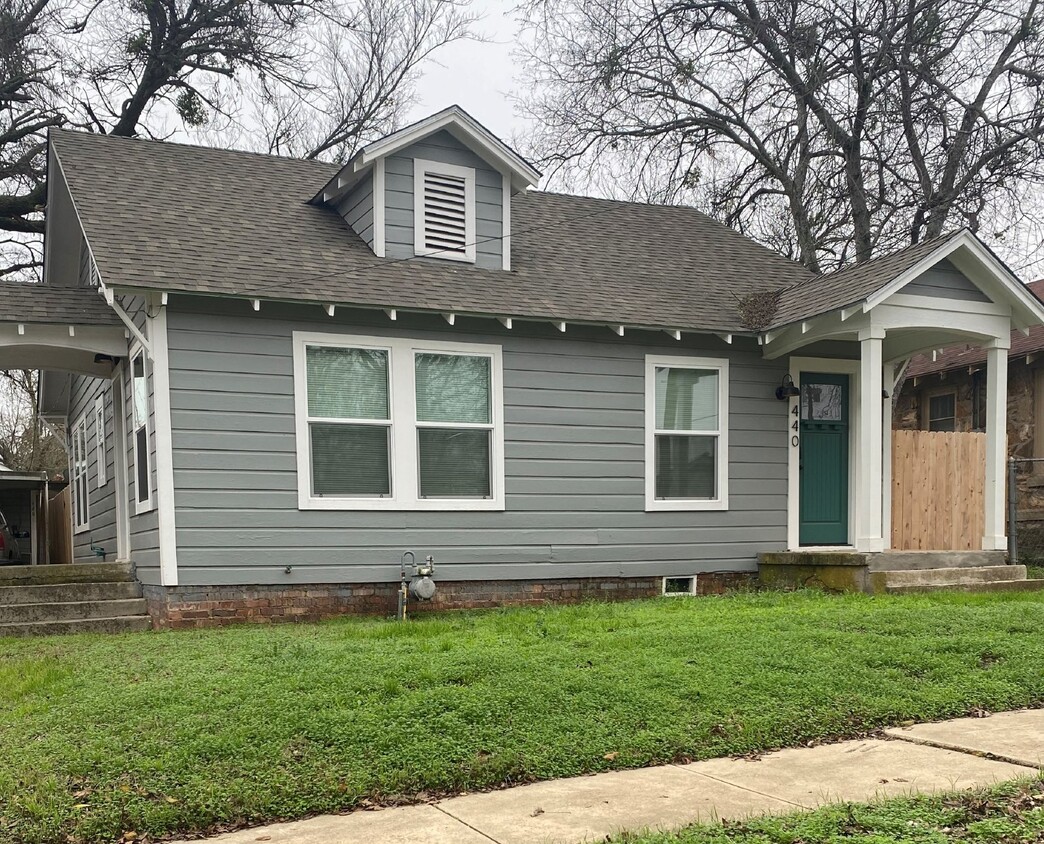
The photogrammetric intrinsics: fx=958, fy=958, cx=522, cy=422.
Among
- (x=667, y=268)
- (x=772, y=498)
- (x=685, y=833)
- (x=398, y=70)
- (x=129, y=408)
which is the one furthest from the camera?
(x=398, y=70)

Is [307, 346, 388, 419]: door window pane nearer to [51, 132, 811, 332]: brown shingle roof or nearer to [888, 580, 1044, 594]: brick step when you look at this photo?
[51, 132, 811, 332]: brown shingle roof

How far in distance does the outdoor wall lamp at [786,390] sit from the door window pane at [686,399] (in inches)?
30.6

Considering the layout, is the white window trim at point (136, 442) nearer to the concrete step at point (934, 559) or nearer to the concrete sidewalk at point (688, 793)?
the concrete sidewalk at point (688, 793)

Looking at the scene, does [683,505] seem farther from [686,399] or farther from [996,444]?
[996,444]

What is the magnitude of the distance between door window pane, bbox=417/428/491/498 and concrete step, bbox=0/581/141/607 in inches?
123

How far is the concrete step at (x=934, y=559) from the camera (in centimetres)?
979

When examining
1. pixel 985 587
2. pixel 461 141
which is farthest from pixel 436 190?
pixel 985 587

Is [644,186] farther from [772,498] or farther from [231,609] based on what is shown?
[231,609]

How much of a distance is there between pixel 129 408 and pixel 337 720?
21.0 ft

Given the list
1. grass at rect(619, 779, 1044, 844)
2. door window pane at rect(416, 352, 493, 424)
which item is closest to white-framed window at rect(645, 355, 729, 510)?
door window pane at rect(416, 352, 493, 424)

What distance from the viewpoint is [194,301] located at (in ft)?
28.6

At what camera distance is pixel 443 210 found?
10469mm

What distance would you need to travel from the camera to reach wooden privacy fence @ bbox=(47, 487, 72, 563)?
15.8 metres

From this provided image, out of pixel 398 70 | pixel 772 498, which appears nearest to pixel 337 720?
pixel 772 498
